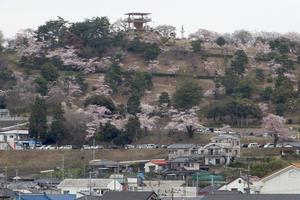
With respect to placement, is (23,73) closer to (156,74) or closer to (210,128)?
(156,74)

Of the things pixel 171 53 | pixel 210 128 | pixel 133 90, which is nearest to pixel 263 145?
pixel 210 128

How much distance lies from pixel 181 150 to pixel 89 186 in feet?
38.2

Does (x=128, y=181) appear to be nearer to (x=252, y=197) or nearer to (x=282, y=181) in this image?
(x=282, y=181)

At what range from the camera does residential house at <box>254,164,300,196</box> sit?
43.1m

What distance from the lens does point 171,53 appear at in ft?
246

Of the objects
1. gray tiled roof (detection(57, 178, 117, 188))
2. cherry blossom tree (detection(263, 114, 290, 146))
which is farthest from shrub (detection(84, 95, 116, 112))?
gray tiled roof (detection(57, 178, 117, 188))

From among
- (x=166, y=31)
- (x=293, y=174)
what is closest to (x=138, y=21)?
(x=166, y=31)

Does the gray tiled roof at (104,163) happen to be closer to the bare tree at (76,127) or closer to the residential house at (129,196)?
the bare tree at (76,127)

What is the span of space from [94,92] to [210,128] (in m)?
7.26

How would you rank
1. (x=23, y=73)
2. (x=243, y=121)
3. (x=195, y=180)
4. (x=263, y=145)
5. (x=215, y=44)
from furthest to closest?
(x=215, y=44)
(x=23, y=73)
(x=243, y=121)
(x=263, y=145)
(x=195, y=180)

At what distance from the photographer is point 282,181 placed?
43.4 metres

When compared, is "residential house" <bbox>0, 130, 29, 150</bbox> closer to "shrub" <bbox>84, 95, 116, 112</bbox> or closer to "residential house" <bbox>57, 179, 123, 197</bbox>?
"shrub" <bbox>84, 95, 116, 112</bbox>

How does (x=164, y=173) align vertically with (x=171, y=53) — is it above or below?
below

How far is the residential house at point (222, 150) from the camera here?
58469 millimetres
